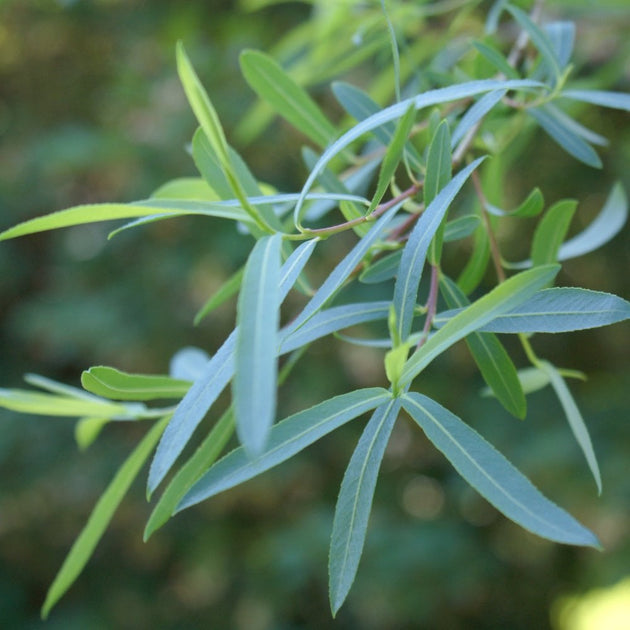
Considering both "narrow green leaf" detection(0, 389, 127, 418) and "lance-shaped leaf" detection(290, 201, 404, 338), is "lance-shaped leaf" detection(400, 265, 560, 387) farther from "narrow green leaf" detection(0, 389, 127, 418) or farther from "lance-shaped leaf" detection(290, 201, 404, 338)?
"narrow green leaf" detection(0, 389, 127, 418)

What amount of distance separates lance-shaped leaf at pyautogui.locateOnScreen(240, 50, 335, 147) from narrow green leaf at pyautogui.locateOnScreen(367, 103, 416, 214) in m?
0.11

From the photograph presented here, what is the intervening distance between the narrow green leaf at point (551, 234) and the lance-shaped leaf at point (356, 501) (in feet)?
0.46

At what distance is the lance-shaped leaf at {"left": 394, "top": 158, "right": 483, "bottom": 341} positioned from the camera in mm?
255

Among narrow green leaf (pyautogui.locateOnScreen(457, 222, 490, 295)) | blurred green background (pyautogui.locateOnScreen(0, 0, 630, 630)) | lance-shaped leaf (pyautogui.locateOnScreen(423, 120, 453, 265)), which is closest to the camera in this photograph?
lance-shaped leaf (pyautogui.locateOnScreen(423, 120, 453, 265))

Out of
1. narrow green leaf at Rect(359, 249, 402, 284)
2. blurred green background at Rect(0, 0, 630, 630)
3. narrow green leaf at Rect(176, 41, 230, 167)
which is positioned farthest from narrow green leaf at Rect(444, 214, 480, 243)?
blurred green background at Rect(0, 0, 630, 630)

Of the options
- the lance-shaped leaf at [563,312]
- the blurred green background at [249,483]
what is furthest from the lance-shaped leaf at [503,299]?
the blurred green background at [249,483]

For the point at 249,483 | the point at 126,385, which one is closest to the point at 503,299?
the point at 126,385

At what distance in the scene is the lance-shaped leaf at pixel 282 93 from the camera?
365 mm

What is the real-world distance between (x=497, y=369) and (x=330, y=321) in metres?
0.06

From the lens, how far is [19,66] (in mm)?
2268

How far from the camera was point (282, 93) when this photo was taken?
1.24 feet

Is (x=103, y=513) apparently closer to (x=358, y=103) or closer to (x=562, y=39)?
(x=358, y=103)

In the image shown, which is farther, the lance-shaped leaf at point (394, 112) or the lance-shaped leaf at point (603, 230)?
the lance-shaped leaf at point (603, 230)

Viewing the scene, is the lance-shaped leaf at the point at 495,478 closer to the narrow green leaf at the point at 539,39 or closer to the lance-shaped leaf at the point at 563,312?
the lance-shaped leaf at the point at 563,312
